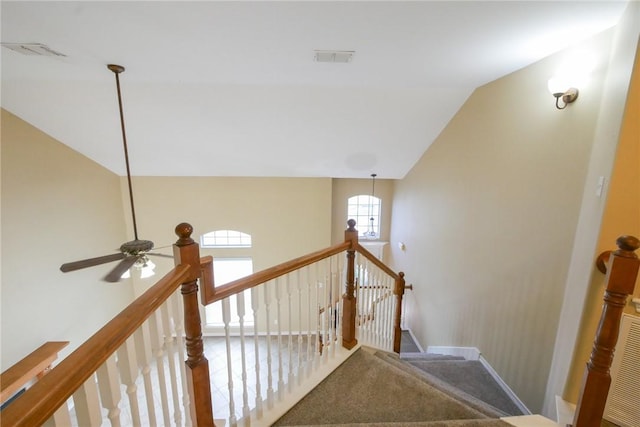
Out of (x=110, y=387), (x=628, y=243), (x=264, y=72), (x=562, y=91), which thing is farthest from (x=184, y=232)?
(x=562, y=91)

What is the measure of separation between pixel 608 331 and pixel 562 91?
1.61 metres

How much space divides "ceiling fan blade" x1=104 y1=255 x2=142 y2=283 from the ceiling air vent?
1.72m

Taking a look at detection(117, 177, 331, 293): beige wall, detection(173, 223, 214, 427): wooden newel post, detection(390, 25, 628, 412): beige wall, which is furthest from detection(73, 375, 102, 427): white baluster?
detection(117, 177, 331, 293): beige wall

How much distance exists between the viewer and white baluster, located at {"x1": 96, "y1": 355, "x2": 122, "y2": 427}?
0.76m

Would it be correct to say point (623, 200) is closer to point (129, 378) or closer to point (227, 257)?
point (129, 378)

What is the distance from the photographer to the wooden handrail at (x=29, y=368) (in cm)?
290

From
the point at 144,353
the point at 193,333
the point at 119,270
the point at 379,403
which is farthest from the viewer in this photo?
the point at 119,270

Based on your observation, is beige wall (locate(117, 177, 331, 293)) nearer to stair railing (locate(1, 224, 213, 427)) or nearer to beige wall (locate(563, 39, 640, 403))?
beige wall (locate(563, 39, 640, 403))

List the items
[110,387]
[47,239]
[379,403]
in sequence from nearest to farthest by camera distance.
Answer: [110,387] → [379,403] → [47,239]

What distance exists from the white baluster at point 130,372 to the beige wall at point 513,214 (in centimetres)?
255

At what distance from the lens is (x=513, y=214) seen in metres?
2.58

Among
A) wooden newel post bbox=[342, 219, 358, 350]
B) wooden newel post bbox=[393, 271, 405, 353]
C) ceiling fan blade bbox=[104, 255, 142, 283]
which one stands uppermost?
ceiling fan blade bbox=[104, 255, 142, 283]

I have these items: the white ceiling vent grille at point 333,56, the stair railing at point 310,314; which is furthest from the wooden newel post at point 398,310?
the white ceiling vent grille at point 333,56

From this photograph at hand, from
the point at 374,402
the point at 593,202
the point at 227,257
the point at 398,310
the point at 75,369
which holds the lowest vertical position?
the point at 227,257
